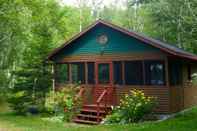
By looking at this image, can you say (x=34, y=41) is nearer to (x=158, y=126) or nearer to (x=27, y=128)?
(x=27, y=128)

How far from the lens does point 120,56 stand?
19.2 meters

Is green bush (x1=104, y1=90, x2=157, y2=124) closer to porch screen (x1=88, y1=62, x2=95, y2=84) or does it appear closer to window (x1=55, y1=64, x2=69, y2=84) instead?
porch screen (x1=88, y1=62, x2=95, y2=84)

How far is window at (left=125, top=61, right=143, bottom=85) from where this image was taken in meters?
18.6

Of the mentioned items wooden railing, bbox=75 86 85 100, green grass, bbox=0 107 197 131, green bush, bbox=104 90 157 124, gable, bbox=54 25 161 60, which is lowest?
green grass, bbox=0 107 197 131

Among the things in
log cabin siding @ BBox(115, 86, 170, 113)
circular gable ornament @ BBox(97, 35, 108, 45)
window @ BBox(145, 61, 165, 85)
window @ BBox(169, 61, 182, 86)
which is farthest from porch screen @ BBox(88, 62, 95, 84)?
window @ BBox(169, 61, 182, 86)

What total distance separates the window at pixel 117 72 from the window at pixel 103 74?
38 cm

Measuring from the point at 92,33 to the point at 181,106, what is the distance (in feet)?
18.4

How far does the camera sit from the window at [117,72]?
62.8 ft

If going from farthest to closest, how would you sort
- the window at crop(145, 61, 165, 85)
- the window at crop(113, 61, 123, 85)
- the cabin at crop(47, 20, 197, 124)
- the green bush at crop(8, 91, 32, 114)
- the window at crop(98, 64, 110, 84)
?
the green bush at crop(8, 91, 32, 114), the window at crop(98, 64, 110, 84), the window at crop(113, 61, 123, 85), the window at crop(145, 61, 165, 85), the cabin at crop(47, 20, 197, 124)

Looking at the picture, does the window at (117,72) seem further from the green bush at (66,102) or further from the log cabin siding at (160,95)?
the green bush at (66,102)

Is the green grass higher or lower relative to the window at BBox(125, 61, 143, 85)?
lower

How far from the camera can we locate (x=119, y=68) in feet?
63.2

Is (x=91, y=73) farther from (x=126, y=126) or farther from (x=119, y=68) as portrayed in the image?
(x=126, y=126)

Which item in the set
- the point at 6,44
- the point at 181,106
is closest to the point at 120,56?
the point at 181,106
